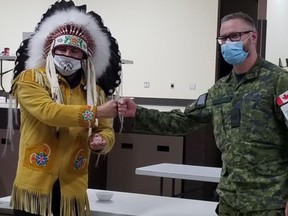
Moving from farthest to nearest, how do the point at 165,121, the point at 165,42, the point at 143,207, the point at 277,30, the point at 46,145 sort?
the point at 165,42, the point at 277,30, the point at 143,207, the point at 165,121, the point at 46,145

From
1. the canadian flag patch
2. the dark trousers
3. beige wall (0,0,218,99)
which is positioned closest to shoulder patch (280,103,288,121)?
the canadian flag patch

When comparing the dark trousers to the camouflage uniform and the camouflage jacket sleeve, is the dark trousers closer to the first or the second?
the camouflage jacket sleeve

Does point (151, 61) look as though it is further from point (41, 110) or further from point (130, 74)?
point (41, 110)

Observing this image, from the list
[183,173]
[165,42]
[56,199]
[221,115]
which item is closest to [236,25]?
[221,115]

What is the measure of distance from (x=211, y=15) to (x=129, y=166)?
4.12m

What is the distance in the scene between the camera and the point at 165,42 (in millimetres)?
8594

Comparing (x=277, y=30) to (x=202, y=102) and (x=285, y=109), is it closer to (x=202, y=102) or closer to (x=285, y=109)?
(x=202, y=102)

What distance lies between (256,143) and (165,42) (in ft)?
22.3

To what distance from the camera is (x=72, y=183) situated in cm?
216

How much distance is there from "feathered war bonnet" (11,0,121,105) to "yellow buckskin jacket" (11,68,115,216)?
82 mm

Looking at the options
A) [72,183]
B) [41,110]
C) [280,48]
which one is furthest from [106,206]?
[280,48]

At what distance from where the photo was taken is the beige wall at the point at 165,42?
8.29m

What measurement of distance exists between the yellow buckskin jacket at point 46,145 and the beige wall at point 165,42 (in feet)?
20.6

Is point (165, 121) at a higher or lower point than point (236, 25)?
lower
